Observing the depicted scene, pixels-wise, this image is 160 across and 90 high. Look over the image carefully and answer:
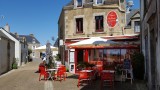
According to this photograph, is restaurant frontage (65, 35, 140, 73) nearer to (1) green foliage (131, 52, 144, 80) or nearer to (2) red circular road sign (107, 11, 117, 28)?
(2) red circular road sign (107, 11, 117, 28)

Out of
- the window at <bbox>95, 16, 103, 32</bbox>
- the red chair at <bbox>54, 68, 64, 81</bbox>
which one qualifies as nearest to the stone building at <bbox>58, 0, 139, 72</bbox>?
the window at <bbox>95, 16, 103, 32</bbox>

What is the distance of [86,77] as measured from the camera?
13578mm

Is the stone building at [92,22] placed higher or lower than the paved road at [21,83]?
higher

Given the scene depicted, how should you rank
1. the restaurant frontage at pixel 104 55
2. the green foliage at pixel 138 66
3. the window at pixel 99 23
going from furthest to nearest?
the window at pixel 99 23 → the restaurant frontage at pixel 104 55 → the green foliage at pixel 138 66

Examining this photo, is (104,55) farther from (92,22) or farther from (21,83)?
(21,83)

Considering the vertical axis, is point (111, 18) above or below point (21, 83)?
above

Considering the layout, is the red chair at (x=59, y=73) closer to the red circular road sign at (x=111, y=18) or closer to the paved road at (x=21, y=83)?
the paved road at (x=21, y=83)

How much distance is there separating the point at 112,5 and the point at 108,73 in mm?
12608

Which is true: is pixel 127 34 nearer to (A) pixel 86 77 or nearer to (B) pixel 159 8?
(A) pixel 86 77

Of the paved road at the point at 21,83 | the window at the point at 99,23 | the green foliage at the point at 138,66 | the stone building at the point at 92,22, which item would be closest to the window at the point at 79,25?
the stone building at the point at 92,22

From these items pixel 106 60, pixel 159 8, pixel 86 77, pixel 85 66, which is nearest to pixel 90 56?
pixel 106 60

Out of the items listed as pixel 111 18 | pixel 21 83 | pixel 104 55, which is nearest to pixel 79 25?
pixel 111 18

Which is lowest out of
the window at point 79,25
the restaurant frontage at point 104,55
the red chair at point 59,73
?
the red chair at point 59,73

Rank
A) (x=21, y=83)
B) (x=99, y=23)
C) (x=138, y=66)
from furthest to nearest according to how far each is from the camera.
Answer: (x=99, y=23)
(x=138, y=66)
(x=21, y=83)
